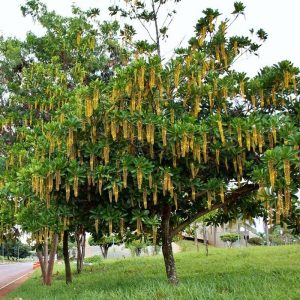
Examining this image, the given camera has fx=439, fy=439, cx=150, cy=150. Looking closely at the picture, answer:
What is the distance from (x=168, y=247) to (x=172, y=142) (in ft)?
9.81

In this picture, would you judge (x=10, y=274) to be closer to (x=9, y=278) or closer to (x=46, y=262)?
(x=9, y=278)

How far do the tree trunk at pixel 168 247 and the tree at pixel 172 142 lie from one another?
0.03 meters

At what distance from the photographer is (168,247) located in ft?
33.9

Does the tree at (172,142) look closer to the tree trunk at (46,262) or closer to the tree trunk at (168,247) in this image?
the tree trunk at (168,247)

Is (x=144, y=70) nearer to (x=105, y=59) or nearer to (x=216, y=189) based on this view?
(x=216, y=189)

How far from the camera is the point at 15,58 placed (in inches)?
649

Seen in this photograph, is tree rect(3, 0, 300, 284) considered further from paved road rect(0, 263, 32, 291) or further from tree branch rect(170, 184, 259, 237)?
paved road rect(0, 263, 32, 291)

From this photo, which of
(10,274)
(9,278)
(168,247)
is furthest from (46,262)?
(10,274)

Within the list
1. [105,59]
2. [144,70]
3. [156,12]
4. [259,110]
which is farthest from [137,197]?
[105,59]

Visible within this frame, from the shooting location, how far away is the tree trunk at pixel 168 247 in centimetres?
1014

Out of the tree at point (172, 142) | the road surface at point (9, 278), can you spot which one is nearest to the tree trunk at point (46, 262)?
the road surface at point (9, 278)

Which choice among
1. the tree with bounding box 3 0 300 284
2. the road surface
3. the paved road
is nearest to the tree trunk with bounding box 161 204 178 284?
the tree with bounding box 3 0 300 284

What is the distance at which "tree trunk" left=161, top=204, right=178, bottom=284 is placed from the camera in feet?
33.3

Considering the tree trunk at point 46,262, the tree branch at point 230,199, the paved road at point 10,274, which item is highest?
the tree branch at point 230,199
